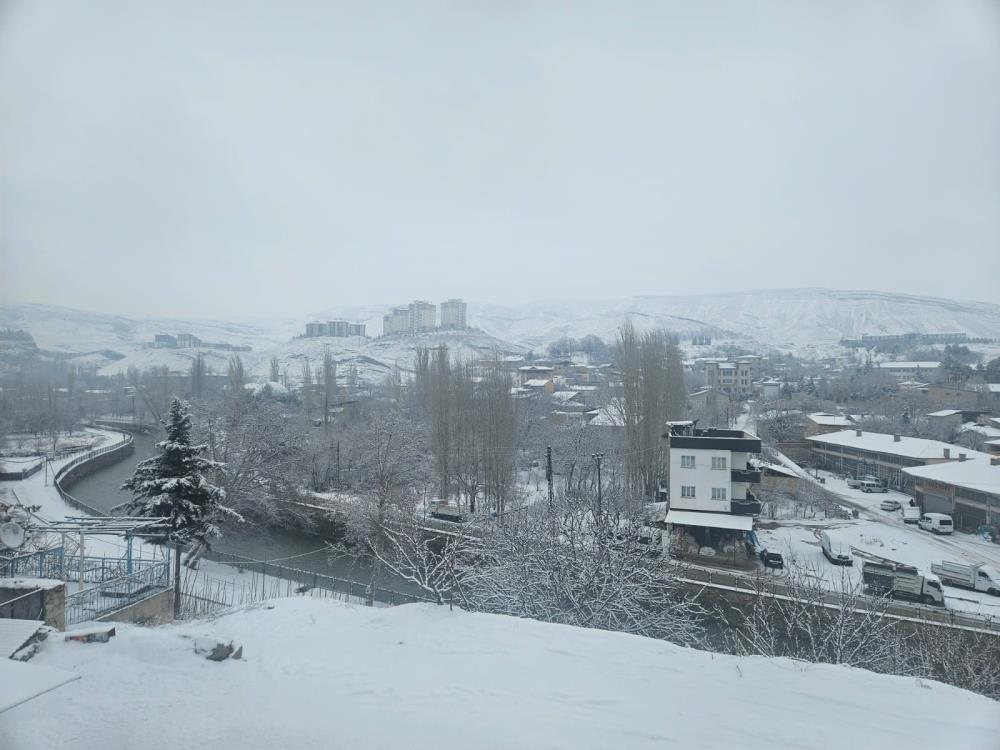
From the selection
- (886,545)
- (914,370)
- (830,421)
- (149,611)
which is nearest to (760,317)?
(914,370)

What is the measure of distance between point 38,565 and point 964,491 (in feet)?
68.5

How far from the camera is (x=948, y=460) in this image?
17.5 m

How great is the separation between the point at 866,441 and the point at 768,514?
7962mm

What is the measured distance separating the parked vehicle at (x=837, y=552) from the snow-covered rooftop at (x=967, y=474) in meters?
5.62

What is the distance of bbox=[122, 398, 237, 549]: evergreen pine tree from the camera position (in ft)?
31.2

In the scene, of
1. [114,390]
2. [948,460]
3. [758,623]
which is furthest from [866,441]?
[114,390]

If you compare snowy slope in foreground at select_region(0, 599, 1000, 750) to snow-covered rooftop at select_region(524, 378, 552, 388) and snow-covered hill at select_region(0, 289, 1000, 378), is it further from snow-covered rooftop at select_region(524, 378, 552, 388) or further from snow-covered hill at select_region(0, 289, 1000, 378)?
snow-covered rooftop at select_region(524, 378, 552, 388)

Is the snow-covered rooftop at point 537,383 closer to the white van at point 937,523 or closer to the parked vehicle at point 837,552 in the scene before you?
the white van at point 937,523

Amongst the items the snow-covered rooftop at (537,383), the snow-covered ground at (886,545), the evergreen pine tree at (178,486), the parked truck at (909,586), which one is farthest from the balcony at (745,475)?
the snow-covered rooftop at (537,383)

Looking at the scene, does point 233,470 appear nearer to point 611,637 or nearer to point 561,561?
point 561,561

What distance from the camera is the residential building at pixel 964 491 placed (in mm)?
14125

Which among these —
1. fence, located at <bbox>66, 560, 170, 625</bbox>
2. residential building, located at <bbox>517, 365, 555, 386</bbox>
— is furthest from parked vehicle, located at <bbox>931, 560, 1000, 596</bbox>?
residential building, located at <bbox>517, 365, 555, 386</bbox>

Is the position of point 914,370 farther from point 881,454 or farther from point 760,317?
point 760,317

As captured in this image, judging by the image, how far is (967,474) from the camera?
14969 millimetres
